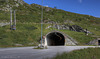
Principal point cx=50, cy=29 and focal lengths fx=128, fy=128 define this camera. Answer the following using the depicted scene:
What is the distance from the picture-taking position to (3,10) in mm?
84875

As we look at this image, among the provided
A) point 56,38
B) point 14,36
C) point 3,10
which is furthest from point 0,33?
point 3,10

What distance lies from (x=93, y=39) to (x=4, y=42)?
31.7m

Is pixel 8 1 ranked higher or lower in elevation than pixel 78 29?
higher

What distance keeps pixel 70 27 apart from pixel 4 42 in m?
40.7

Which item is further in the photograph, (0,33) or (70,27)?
(70,27)

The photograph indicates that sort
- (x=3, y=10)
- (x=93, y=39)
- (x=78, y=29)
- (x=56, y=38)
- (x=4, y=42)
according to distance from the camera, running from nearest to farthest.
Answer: (x=4, y=42) < (x=93, y=39) < (x=56, y=38) < (x=78, y=29) < (x=3, y=10)

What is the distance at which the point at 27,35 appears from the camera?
46.6 metres

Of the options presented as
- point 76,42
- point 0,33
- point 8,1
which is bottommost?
point 76,42

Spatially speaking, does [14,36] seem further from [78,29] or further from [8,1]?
[8,1]

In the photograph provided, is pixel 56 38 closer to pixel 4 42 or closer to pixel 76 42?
pixel 76 42

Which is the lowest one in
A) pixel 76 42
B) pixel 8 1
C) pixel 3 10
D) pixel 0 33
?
pixel 76 42

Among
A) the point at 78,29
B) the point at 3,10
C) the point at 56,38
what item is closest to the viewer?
the point at 56,38

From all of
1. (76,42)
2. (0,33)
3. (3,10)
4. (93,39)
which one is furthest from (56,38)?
(3,10)

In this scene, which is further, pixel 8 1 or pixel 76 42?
pixel 8 1
